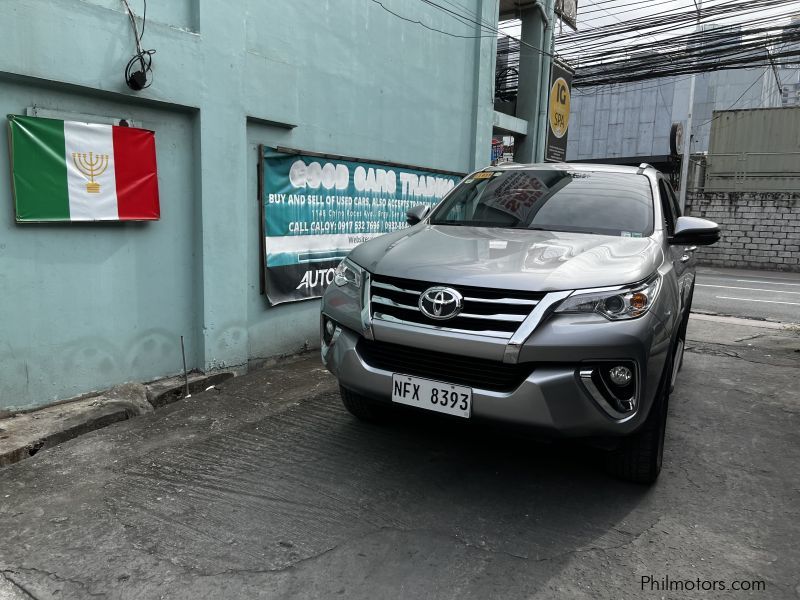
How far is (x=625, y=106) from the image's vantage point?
3541 cm

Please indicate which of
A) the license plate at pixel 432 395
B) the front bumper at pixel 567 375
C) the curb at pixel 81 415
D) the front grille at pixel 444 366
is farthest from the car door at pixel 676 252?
the curb at pixel 81 415

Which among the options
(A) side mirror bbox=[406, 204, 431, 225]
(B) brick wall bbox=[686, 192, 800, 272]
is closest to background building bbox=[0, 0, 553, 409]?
(A) side mirror bbox=[406, 204, 431, 225]

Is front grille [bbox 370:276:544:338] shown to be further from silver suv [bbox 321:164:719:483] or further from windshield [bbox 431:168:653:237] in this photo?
windshield [bbox 431:168:653:237]

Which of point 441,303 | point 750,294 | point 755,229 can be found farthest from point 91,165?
point 755,229

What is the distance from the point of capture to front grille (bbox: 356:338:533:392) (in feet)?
8.91

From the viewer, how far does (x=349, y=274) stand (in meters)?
3.41

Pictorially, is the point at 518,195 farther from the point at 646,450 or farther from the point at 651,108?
the point at 651,108

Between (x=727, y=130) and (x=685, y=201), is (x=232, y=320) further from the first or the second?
(x=727, y=130)

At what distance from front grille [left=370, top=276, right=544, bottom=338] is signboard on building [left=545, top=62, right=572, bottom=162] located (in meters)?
8.95

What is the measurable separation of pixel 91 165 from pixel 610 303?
142 inches

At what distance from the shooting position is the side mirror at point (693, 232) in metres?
3.58

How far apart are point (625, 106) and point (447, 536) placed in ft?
123

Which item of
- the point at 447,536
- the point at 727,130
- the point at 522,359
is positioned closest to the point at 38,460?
the point at 447,536

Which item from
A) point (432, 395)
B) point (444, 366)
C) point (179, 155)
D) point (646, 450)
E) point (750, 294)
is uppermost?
point (179, 155)
